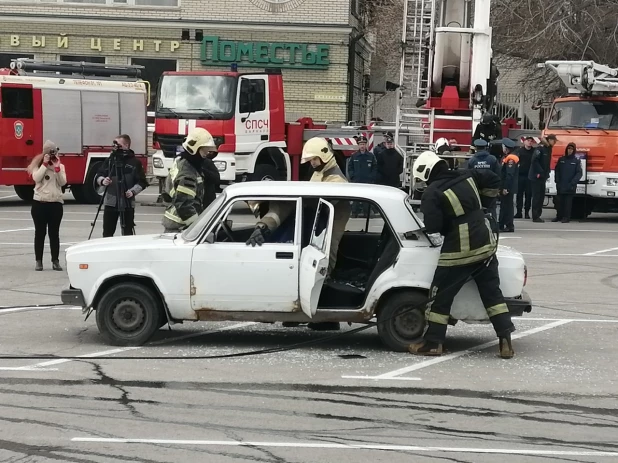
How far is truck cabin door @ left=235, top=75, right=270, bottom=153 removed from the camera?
23047 millimetres

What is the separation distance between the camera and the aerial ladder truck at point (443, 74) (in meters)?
22.2

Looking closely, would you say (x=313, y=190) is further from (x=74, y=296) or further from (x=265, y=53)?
(x=265, y=53)

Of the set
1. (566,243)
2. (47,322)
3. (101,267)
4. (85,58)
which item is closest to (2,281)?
(47,322)

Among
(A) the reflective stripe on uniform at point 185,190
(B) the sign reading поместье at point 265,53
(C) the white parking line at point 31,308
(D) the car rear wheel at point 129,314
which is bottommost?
(C) the white parking line at point 31,308

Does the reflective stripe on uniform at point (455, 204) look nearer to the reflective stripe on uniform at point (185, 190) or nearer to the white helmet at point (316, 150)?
the white helmet at point (316, 150)

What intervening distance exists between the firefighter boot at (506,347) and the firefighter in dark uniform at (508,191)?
402 inches

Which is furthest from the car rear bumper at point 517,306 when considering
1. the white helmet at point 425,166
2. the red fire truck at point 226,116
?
the red fire truck at point 226,116

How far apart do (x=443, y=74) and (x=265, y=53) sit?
10750mm

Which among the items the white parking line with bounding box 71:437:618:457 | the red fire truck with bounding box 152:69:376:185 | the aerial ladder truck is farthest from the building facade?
the white parking line with bounding box 71:437:618:457

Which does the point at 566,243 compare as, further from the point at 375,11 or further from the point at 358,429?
the point at 375,11

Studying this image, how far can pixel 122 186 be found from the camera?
47.1 feet

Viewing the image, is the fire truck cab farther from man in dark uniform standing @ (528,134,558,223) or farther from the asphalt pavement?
the asphalt pavement

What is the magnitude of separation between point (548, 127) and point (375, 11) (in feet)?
72.1

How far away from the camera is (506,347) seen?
9.54 metres
